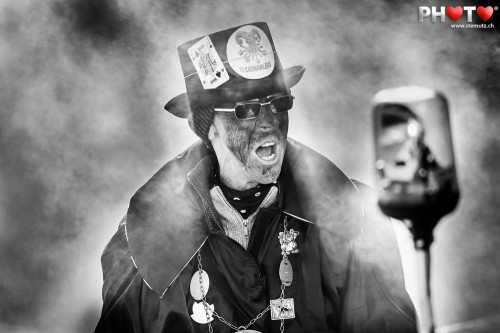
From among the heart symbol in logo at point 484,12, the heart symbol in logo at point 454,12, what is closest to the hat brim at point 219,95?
the heart symbol in logo at point 454,12

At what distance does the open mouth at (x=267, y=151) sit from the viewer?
3.05m

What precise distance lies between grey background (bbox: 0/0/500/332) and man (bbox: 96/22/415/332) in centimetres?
37

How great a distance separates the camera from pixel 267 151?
3.09 meters

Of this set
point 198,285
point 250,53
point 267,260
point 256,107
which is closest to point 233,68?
point 250,53

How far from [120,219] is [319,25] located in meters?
1.53

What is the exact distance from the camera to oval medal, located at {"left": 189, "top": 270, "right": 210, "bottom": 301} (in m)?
2.96

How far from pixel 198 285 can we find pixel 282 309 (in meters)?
0.40

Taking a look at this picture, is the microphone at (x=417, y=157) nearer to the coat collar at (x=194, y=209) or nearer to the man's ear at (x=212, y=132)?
the coat collar at (x=194, y=209)

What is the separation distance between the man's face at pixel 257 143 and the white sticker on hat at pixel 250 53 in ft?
0.46

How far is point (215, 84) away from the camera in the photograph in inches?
120

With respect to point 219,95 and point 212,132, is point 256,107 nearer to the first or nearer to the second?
point 219,95

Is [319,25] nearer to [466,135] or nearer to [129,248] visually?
[466,135]

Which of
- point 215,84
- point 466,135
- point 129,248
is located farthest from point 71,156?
point 466,135

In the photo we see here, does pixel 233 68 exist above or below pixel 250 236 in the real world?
above
